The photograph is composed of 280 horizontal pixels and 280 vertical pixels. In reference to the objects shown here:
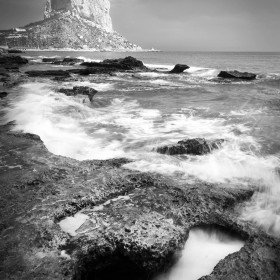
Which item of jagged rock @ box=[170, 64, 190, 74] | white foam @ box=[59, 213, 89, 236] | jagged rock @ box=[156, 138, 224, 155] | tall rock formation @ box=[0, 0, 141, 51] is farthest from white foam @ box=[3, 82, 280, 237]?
tall rock formation @ box=[0, 0, 141, 51]

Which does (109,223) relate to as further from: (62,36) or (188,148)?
(62,36)

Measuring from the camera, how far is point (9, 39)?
150 meters

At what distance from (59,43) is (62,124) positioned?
16656cm

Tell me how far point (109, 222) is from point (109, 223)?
22 mm

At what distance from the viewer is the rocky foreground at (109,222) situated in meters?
2.47

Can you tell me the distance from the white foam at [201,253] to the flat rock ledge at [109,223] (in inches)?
5.1

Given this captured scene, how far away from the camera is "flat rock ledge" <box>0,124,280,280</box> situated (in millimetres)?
2465

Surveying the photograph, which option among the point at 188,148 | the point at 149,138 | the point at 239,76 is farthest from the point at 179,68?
the point at 188,148

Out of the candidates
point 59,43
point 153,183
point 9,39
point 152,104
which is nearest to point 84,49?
point 59,43

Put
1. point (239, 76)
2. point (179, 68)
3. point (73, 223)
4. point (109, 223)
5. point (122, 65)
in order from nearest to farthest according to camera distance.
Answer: point (109, 223) < point (73, 223) < point (239, 76) < point (179, 68) < point (122, 65)

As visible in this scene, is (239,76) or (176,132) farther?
(239,76)

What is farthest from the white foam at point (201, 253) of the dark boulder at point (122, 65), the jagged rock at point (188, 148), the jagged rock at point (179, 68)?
the dark boulder at point (122, 65)

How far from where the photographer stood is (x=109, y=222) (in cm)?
294

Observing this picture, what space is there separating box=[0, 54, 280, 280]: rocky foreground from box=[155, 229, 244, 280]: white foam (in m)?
0.11
